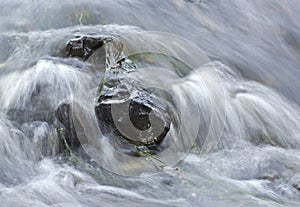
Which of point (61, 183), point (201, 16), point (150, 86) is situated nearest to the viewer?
point (61, 183)

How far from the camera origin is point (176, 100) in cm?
623

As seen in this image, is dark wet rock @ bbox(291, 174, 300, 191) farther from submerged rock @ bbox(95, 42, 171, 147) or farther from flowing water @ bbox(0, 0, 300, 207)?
submerged rock @ bbox(95, 42, 171, 147)

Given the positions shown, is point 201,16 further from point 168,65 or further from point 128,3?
point 168,65

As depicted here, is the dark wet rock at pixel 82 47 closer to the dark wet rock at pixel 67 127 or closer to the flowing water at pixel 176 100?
the flowing water at pixel 176 100

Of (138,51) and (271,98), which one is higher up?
(138,51)

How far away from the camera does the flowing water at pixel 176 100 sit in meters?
5.10

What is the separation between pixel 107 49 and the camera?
642 centimetres

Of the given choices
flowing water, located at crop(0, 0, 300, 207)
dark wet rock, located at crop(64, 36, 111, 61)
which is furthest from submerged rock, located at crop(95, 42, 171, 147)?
dark wet rock, located at crop(64, 36, 111, 61)

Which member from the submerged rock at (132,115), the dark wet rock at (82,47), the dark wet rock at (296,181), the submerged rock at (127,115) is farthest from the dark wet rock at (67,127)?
the dark wet rock at (296,181)

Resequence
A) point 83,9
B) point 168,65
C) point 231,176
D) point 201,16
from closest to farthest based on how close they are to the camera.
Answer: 1. point 231,176
2. point 168,65
3. point 83,9
4. point 201,16

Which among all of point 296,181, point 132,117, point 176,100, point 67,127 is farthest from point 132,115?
point 296,181

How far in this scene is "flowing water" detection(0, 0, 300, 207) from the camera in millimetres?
5102

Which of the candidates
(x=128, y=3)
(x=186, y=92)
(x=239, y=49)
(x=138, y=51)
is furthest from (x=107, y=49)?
(x=239, y=49)

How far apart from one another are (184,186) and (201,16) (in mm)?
3716
